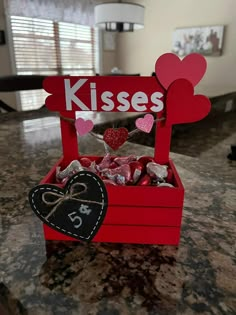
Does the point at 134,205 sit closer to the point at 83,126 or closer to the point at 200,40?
the point at 83,126

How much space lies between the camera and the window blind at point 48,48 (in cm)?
358

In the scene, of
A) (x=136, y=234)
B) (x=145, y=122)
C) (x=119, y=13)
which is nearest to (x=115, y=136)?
(x=145, y=122)

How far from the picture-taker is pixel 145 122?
1.42 ft

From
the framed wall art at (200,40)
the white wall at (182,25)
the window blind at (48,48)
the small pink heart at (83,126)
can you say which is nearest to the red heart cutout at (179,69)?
the small pink heart at (83,126)

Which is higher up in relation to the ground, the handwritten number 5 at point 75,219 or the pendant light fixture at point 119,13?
the pendant light fixture at point 119,13

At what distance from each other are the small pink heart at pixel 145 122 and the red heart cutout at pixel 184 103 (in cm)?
3

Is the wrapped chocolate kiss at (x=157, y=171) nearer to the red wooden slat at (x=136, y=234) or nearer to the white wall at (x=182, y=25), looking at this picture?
the red wooden slat at (x=136, y=234)

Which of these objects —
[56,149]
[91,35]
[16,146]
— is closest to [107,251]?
[56,149]

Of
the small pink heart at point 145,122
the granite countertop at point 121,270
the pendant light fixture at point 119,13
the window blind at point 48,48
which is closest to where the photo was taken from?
the granite countertop at point 121,270

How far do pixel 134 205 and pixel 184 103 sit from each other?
7.3 inches

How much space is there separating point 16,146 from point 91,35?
402cm

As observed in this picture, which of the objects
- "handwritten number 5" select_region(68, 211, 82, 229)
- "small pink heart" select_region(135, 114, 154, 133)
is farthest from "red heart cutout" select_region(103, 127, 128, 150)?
"handwritten number 5" select_region(68, 211, 82, 229)

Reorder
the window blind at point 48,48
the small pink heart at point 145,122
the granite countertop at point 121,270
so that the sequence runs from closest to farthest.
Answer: the granite countertop at point 121,270 < the small pink heart at point 145,122 < the window blind at point 48,48

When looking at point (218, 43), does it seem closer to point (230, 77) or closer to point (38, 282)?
point (230, 77)
